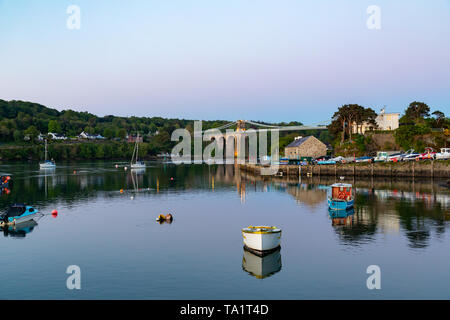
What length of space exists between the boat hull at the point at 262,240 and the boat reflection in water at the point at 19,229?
66.3ft

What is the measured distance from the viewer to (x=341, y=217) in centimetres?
4253

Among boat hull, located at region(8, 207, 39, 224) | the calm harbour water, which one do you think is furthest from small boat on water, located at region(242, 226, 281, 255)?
boat hull, located at region(8, 207, 39, 224)

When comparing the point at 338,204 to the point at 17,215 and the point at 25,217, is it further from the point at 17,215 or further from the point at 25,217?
the point at 17,215

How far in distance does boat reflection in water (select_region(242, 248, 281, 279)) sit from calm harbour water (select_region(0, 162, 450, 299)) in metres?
0.07

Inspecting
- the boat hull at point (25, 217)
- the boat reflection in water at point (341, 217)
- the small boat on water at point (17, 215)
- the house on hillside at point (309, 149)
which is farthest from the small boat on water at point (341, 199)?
the house on hillside at point (309, 149)

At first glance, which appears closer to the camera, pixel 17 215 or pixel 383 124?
pixel 17 215

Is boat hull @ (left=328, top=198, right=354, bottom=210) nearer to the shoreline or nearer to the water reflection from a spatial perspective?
the water reflection

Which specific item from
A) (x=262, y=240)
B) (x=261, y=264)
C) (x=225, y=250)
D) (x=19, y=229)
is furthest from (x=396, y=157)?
(x=19, y=229)

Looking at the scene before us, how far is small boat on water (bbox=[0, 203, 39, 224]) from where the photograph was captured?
3919 centimetres

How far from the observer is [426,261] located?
87.4 ft

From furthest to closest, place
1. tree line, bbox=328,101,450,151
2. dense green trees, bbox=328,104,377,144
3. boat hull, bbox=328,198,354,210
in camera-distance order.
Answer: dense green trees, bbox=328,104,377,144 < tree line, bbox=328,101,450,151 < boat hull, bbox=328,198,354,210

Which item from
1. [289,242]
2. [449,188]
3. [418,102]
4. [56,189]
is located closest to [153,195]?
[56,189]

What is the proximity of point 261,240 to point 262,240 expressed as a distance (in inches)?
2.7
